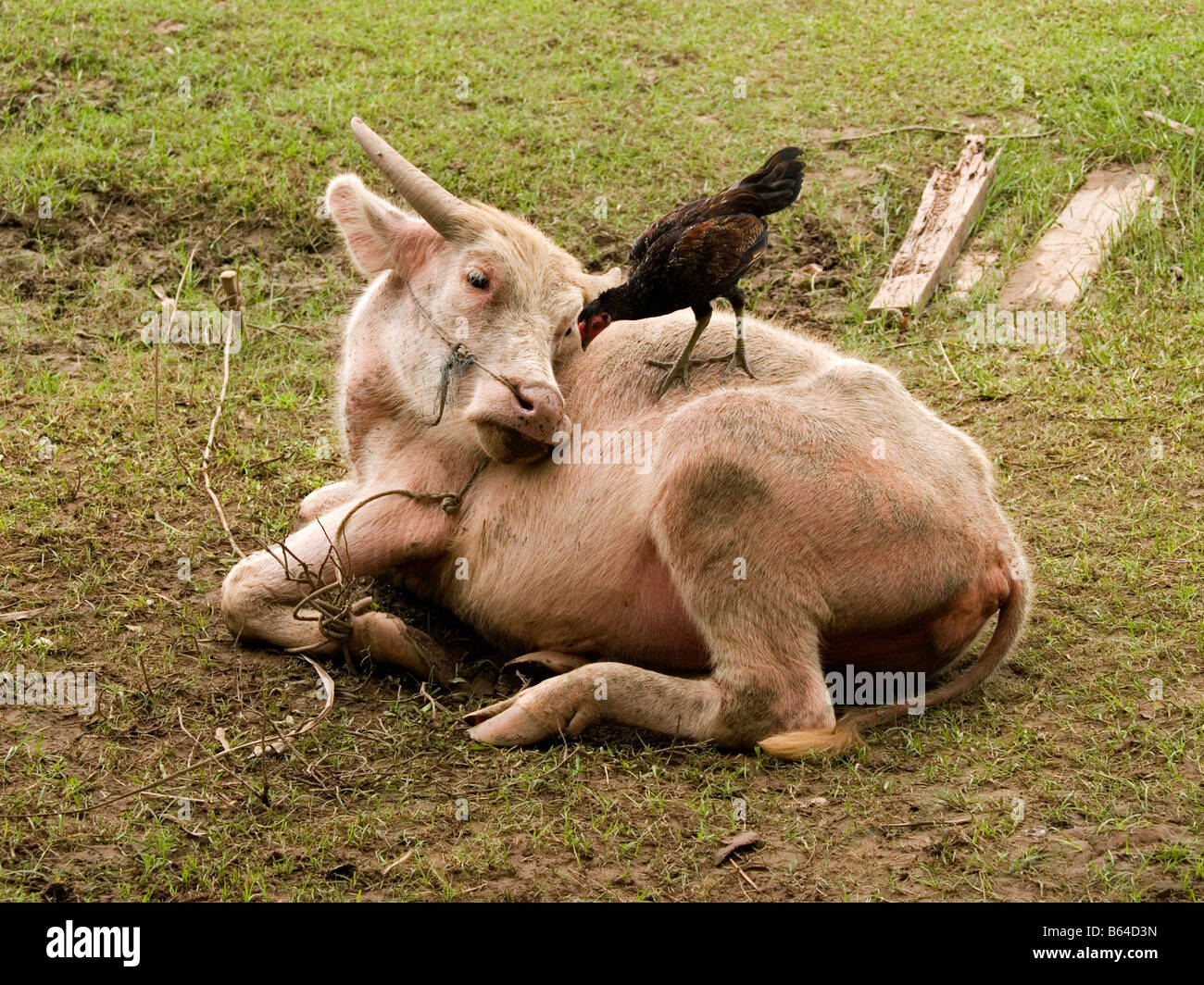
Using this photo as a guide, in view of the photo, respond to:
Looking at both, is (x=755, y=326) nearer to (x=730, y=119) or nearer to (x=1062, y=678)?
(x=1062, y=678)

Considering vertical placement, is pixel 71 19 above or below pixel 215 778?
above

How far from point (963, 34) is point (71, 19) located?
256 inches

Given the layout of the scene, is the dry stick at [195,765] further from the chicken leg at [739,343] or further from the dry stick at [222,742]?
the chicken leg at [739,343]

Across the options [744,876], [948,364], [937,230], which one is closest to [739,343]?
[744,876]

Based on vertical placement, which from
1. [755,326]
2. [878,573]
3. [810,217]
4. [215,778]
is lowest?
[215,778]

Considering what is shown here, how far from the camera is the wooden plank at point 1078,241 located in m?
8.00

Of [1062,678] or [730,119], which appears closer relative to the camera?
[1062,678]

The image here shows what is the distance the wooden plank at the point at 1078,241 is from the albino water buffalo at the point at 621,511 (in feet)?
10.3

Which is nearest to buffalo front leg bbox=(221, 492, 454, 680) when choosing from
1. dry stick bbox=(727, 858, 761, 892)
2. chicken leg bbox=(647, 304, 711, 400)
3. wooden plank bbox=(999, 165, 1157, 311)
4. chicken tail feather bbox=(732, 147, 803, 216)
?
chicken leg bbox=(647, 304, 711, 400)

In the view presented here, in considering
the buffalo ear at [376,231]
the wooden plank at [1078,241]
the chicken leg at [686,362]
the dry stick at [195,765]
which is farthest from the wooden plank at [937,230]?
the dry stick at [195,765]

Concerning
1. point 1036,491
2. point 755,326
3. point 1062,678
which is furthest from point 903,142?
point 1062,678

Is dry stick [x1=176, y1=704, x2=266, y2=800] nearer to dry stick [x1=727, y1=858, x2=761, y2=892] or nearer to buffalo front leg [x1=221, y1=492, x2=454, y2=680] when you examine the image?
buffalo front leg [x1=221, y1=492, x2=454, y2=680]

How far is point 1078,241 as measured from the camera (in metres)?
8.30

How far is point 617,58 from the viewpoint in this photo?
9.98 m
